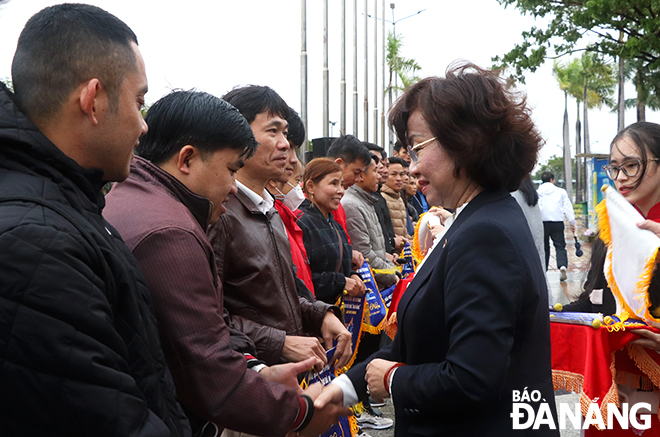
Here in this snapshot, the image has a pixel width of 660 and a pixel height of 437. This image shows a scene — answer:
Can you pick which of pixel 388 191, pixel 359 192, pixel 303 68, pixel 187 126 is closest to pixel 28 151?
pixel 187 126

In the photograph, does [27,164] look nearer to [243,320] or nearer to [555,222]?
[243,320]

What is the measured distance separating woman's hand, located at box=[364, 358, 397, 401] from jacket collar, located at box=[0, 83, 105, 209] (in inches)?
48.8

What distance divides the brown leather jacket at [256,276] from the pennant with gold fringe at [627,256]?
68.2 inches

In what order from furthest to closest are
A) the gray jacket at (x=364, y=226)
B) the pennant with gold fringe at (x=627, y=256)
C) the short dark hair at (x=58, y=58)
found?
the gray jacket at (x=364, y=226) < the pennant with gold fringe at (x=627, y=256) < the short dark hair at (x=58, y=58)

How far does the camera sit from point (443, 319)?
1.92 m

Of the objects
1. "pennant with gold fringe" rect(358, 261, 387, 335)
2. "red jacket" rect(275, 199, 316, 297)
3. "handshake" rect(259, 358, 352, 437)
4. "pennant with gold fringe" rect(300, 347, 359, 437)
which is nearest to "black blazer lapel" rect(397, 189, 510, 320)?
"handshake" rect(259, 358, 352, 437)

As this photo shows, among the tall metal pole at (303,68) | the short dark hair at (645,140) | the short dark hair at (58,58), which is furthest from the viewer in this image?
the tall metal pole at (303,68)

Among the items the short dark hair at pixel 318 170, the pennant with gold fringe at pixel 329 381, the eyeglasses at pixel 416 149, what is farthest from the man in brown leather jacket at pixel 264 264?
the short dark hair at pixel 318 170

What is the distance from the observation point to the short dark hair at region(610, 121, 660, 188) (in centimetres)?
316

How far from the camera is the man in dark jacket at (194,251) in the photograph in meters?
1.78

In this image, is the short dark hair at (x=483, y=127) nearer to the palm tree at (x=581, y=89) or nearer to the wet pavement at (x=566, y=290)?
the wet pavement at (x=566, y=290)

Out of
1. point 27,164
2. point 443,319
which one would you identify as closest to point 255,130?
point 443,319

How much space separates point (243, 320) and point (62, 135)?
132cm

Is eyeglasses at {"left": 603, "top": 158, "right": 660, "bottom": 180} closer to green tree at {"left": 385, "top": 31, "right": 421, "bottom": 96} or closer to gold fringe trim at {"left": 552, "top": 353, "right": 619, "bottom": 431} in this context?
gold fringe trim at {"left": 552, "top": 353, "right": 619, "bottom": 431}
